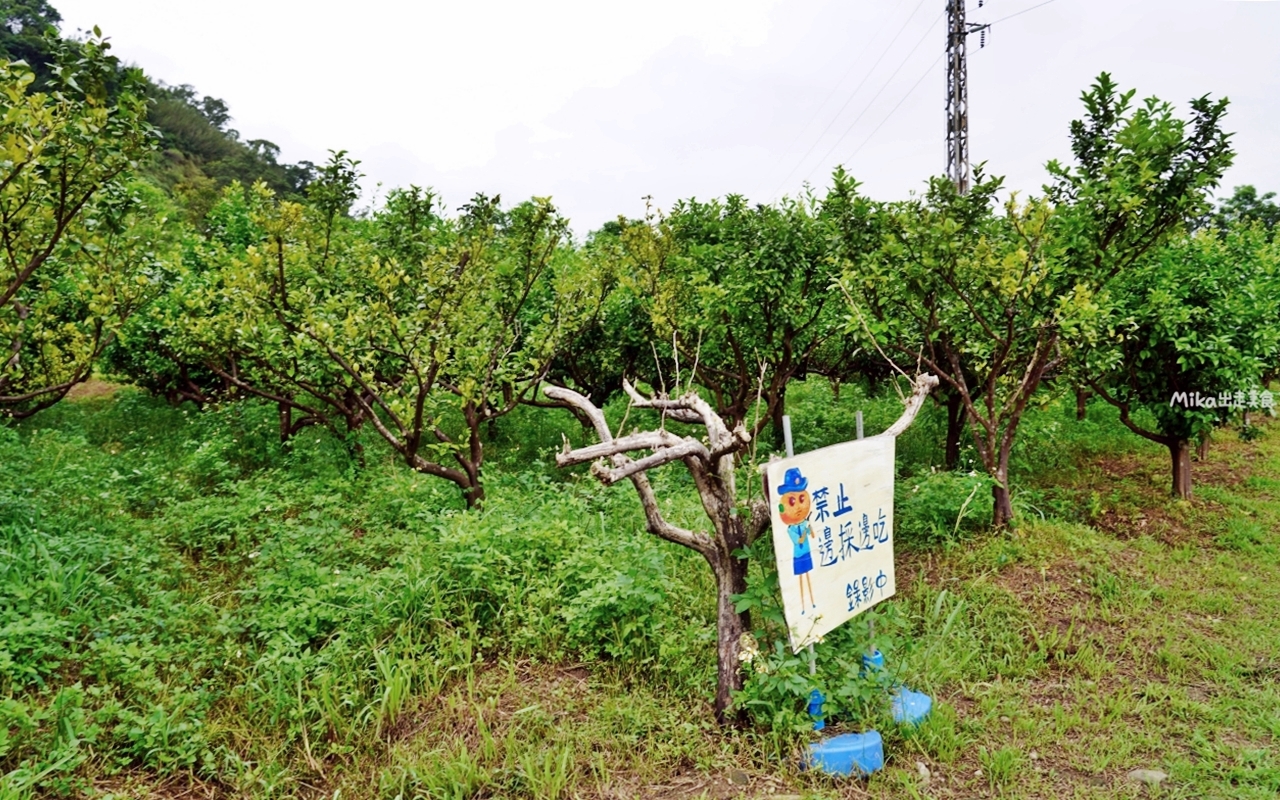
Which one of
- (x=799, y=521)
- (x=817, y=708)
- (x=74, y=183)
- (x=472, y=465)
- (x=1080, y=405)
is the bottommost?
(x=817, y=708)

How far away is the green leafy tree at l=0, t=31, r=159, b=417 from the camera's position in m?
3.41

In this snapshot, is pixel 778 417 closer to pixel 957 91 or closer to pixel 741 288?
pixel 741 288

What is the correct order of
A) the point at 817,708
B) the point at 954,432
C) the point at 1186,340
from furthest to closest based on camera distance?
1. the point at 954,432
2. the point at 1186,340
3. the point at 817,708

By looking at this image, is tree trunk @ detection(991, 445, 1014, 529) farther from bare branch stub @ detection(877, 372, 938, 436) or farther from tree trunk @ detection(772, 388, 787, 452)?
tree trunk @ detection(772, 388, 787, 452)

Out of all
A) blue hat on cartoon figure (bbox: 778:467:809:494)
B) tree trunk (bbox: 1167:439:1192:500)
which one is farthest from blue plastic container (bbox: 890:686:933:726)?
tree trunk (bbox: 1167:439:1192:500)

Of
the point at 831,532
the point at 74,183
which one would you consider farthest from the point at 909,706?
the point at 74,183

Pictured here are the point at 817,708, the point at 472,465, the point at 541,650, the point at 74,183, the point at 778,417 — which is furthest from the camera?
the point at 778,417

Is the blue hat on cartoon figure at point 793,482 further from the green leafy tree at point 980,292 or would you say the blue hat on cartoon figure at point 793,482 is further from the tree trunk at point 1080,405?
the tree trunk at point 1080,405

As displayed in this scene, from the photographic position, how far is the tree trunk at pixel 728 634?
3.24m

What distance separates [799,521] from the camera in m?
3.03

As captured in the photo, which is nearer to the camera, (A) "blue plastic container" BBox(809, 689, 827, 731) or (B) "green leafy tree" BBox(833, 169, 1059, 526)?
(A) "blue plastic container" BBox(809, 689, 827, 731)

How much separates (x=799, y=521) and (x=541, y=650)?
171cm

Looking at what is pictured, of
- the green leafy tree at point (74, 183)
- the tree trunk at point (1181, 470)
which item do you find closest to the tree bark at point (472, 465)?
the green leafy tree at point (74, 183)

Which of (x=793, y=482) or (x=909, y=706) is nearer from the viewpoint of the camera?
(x=793, y=482)
